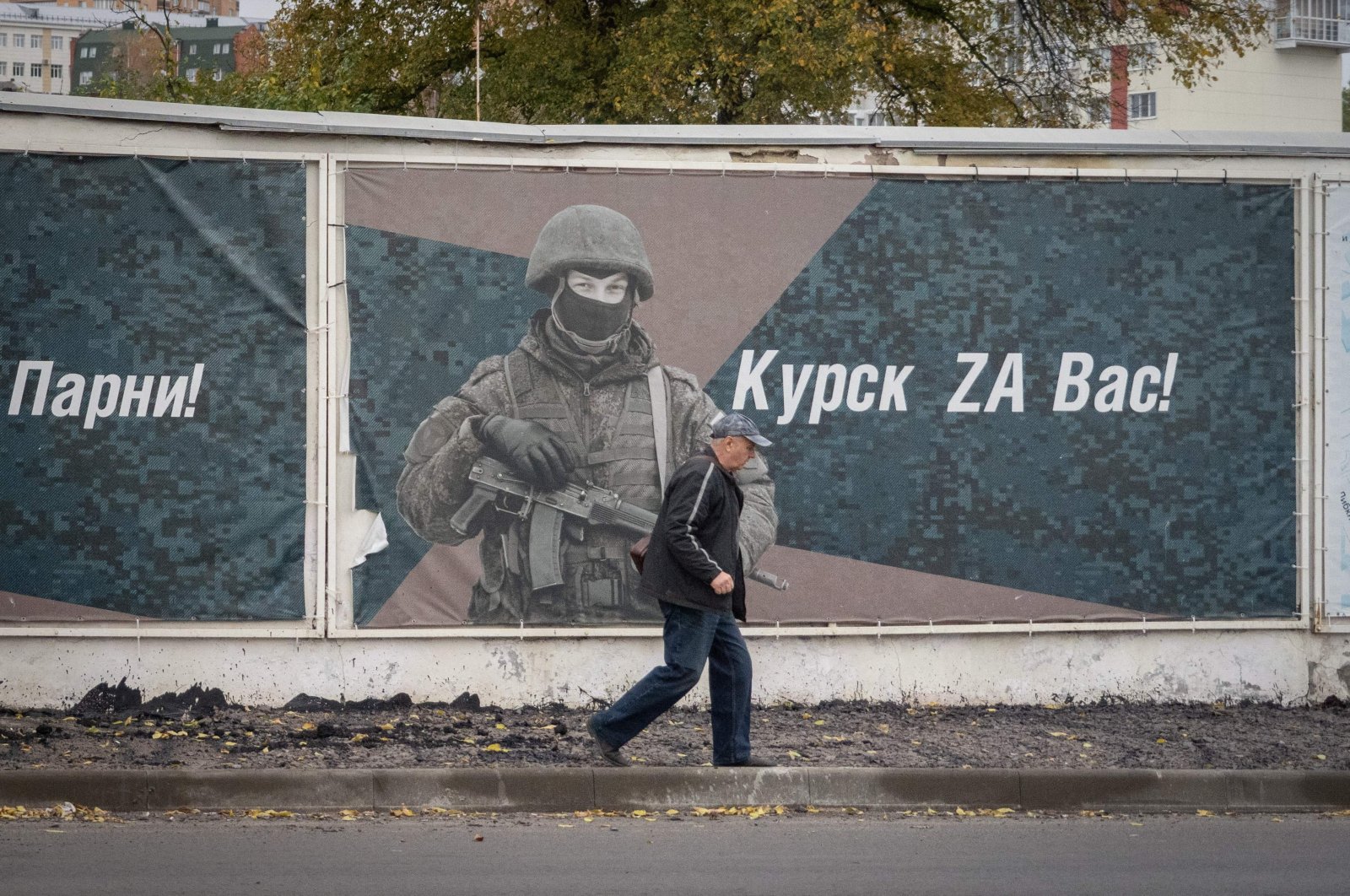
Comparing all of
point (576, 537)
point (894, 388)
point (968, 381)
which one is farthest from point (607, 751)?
point (968, 381)

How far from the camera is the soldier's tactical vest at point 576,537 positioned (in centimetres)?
903

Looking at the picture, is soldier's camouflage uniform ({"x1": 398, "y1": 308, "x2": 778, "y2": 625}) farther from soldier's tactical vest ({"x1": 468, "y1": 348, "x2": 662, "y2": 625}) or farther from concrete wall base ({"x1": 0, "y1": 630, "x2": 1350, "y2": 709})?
concrete wall base ({"x1": 0, "y1": 630, "x2": 1350, "y2": 709})

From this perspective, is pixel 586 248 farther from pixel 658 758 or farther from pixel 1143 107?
pixel 1143 107

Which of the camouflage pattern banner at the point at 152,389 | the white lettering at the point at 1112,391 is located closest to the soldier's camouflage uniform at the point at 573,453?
the camouflage pattern banner at the point at 152,389

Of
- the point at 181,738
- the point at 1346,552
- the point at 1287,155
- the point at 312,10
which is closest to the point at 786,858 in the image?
the point at 181,738

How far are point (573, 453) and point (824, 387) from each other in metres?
1.53

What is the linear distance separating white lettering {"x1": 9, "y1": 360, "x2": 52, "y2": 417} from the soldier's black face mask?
287 centimetres

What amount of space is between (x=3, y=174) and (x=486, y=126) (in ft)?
8.82

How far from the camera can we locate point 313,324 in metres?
8.91

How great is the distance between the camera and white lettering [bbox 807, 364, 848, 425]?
9.23 meters

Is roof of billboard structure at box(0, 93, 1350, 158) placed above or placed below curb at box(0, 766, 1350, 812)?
above

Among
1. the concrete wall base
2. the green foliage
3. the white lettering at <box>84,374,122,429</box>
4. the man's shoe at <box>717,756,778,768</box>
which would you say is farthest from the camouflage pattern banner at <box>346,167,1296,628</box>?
the green foliage

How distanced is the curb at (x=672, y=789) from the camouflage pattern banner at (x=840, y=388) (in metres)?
1.71

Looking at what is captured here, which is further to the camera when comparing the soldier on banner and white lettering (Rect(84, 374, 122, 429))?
the soldier on banner
